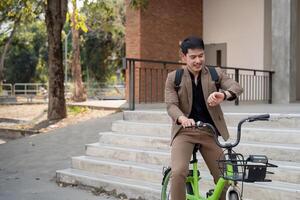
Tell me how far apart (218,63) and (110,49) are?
84.9ft

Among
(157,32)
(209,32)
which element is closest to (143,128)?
(157,32)

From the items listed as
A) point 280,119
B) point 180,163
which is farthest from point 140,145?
point 180,163

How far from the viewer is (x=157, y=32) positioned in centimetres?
1644

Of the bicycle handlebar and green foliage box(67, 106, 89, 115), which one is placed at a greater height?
the bicycle handlebar

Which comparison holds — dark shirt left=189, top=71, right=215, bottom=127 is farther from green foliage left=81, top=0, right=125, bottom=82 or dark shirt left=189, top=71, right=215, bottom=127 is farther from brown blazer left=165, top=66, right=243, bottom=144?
green foliage left=81, top=0, right=125, bottom=82

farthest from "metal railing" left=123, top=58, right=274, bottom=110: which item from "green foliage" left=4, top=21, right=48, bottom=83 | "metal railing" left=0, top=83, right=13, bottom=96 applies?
"green foliage" left=4, top=21, right=48, bottom=83

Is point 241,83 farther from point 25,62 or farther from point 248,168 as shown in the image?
point 25,62

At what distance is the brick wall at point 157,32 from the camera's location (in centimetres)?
1583

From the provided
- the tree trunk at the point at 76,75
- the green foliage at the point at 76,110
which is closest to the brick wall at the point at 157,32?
the green foliage at the point at 76,110

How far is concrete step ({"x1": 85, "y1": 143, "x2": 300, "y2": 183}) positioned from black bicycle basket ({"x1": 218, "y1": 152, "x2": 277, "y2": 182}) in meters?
2.15

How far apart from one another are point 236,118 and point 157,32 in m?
9.31

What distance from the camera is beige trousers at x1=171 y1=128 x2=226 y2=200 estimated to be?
4207 millimetres

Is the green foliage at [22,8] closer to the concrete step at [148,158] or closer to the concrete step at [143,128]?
the concrete step at [143,128]

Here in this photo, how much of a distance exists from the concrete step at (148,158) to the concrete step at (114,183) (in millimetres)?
374
